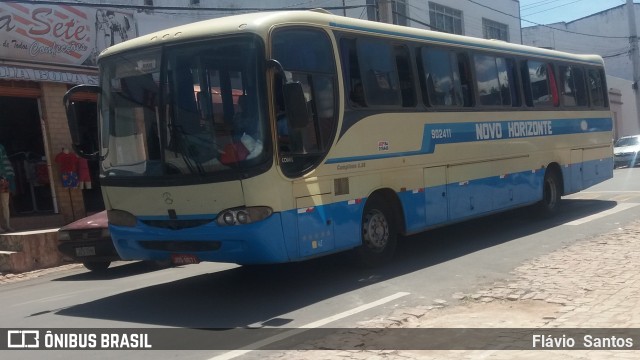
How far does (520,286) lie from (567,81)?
27.3ft

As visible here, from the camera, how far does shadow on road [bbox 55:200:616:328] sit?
755 cm

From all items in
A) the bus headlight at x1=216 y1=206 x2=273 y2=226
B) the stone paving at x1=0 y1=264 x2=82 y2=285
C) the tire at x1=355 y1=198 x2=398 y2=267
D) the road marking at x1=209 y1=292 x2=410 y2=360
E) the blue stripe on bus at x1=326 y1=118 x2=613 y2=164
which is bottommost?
the road marking at x1=209 y1=292 x2=410 y2=360

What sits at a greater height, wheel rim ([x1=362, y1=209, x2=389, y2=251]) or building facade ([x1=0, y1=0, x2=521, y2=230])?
building facade ([x1=0, y1=0, x2=521, y2=230])

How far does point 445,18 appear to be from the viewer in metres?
33.0

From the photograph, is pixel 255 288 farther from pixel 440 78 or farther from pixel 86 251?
pixel 440 78

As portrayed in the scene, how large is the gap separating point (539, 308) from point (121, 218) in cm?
505

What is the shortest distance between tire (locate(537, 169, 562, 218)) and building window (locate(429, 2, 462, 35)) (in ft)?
59.5

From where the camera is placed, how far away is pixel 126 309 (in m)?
8.09

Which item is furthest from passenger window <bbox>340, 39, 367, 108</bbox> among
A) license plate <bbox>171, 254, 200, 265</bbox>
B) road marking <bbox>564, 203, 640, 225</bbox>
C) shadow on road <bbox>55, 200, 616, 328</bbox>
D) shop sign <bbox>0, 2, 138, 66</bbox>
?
shop sign <bbox>0, 2, 138, 66</bbox>

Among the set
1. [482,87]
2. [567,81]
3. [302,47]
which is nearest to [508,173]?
[482,87]

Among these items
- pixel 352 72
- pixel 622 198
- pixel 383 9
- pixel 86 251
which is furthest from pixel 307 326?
pixel 383 9

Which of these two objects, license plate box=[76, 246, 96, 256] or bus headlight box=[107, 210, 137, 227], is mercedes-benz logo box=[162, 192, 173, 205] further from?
license plate box=[76, 246, 96, 256]

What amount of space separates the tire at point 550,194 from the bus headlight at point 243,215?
816cm

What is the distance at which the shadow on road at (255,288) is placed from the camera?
755cm
